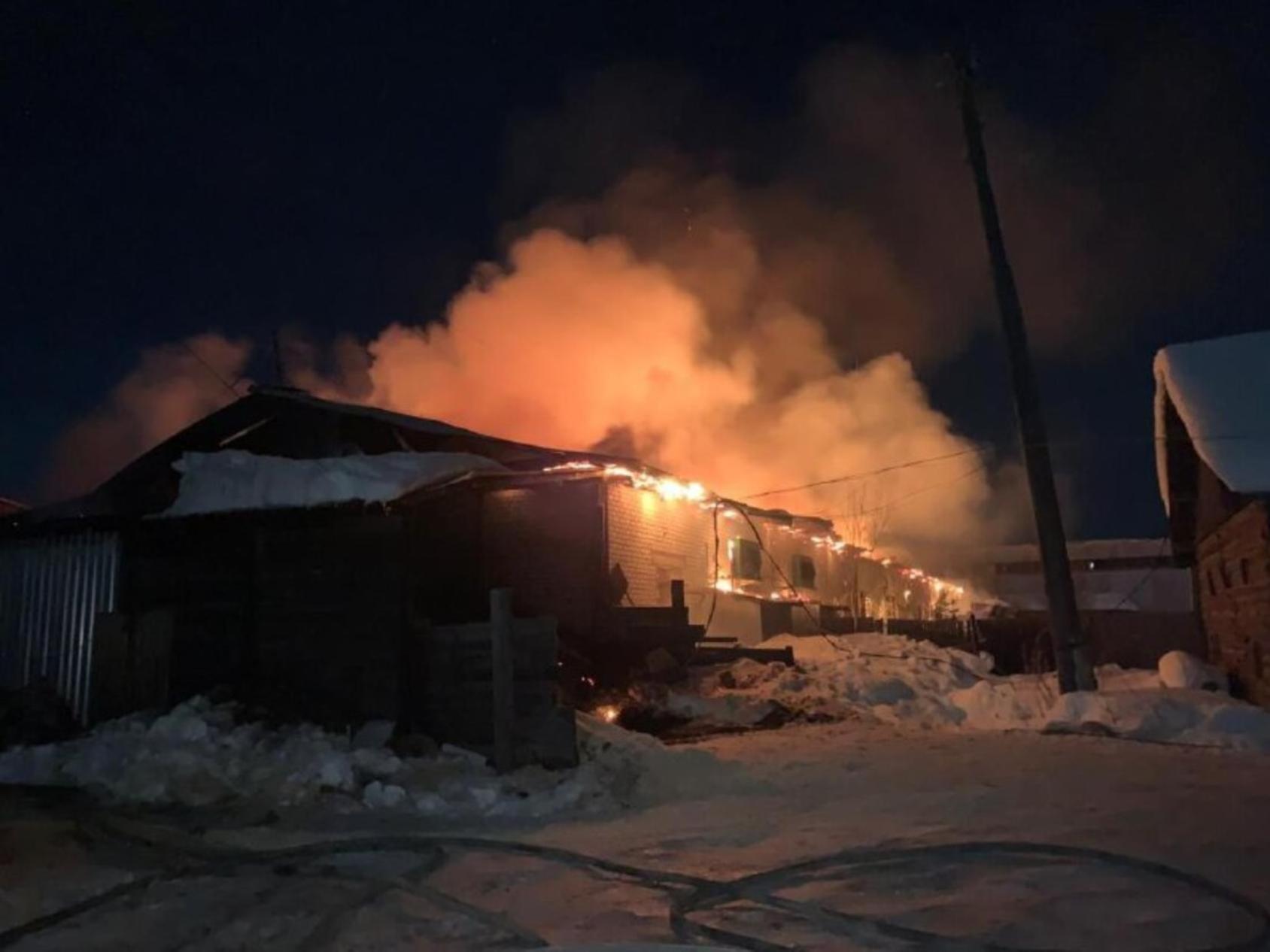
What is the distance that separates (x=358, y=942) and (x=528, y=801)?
3.75 meters

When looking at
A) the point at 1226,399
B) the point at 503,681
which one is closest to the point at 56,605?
the point at 503,681

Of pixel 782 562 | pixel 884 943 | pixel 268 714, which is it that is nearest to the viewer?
pixel 884 943

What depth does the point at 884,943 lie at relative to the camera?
4.15 metres

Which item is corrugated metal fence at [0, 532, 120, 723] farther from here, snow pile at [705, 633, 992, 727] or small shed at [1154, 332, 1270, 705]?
small shed at [1154, 332, 1270, 705]

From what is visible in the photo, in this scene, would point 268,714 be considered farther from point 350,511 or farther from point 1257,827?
point 1257,827

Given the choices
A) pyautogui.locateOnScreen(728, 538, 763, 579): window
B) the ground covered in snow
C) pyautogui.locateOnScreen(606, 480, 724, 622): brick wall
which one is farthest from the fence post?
pyautogui.locateOnScreen(728, 538, 763, 579): window

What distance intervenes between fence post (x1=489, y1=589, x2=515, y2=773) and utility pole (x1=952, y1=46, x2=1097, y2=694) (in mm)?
8422

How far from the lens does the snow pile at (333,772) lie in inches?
330

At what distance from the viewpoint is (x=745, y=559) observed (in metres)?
23.3

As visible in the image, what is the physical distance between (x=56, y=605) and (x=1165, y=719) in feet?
46.0

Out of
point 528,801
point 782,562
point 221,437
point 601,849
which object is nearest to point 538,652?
point 528,801

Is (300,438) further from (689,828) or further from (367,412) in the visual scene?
(689,828)

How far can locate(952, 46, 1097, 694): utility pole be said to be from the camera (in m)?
14.0

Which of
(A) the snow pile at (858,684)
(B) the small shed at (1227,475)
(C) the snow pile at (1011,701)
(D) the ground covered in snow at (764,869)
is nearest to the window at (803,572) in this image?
(A) the snow pile at (858,684)
